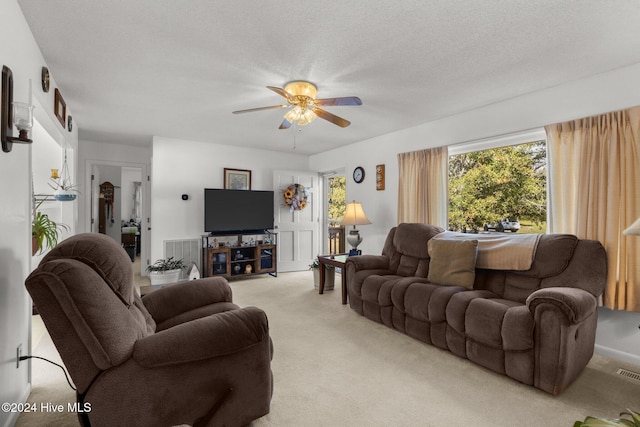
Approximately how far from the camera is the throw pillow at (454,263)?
110 inches

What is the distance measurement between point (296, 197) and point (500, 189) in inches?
133

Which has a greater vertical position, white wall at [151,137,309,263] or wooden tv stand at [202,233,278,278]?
white wall at [151,137,309,263]

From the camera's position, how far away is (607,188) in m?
2.52


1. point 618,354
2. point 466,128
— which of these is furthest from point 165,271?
point 618,354

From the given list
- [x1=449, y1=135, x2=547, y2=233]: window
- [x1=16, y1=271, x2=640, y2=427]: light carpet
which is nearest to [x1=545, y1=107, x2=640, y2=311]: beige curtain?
[x1=449, y1=135, x2=547, y2=233]: window

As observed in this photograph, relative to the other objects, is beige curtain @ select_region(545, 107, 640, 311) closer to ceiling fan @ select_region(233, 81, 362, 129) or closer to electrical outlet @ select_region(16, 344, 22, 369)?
ceiling fan @ select_region(233, 81, 362, 129)

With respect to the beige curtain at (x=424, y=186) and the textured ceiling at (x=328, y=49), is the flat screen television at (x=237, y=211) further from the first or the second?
the beige curtain at (x=424, y=186)

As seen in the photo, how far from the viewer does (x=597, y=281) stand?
7.60ft

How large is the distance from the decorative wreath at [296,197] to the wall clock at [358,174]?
1.16 meters

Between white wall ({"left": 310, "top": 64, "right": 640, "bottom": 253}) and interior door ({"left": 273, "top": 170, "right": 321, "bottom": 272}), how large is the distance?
510 mm

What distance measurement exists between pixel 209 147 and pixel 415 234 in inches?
147

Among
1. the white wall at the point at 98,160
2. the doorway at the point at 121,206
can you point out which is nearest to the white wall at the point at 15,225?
the white wall at the point at 98,160

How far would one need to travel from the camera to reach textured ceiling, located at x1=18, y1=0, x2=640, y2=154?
1.80m

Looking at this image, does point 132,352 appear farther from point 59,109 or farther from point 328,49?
point 59,109
